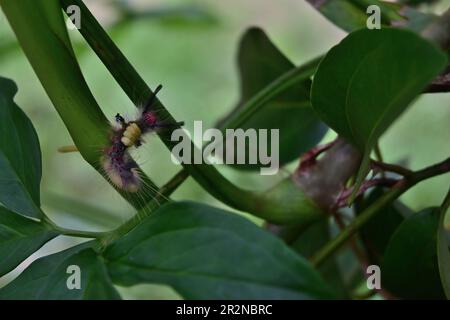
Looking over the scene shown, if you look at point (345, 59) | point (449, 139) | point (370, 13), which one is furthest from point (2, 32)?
point (449, 139)

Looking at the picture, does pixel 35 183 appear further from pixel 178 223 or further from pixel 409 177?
pixel 409 177

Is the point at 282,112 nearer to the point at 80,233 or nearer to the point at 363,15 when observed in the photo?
the point at 363,15

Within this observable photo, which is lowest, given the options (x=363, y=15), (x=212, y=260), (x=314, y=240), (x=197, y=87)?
(x=212, y=260)

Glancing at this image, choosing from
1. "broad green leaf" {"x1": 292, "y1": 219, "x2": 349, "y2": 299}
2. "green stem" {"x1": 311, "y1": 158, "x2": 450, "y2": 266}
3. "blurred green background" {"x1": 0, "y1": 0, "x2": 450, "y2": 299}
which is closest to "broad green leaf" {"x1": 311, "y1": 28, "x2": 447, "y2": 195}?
"green stem" {"x1": 311, "y1": 158, "x2": 450, "y2": 266}

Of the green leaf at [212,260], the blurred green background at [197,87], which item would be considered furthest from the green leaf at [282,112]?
the blurred green background at [197,87]

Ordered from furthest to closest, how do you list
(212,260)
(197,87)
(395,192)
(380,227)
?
(197,87) → (380,227) → (395,192) → (212,260)

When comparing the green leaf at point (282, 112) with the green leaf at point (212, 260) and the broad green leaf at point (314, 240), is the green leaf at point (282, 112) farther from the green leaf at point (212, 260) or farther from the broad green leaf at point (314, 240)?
the green leaf at point (212, 260)

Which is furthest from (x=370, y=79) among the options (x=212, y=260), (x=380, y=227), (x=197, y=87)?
(x=197, y=87)
